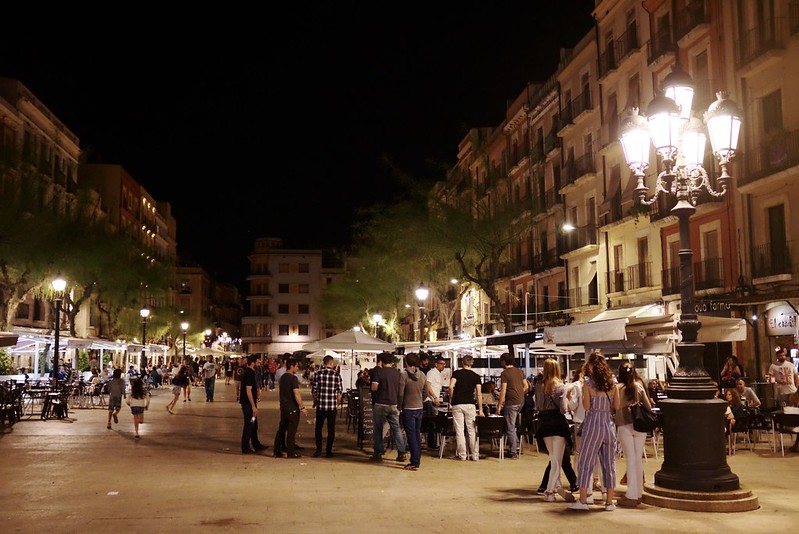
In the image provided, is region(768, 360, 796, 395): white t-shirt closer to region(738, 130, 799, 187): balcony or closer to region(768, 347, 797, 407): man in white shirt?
region(768, 347, 797, 407): man in white shirt

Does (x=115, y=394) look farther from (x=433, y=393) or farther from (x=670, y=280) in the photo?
(x=670, y=280)

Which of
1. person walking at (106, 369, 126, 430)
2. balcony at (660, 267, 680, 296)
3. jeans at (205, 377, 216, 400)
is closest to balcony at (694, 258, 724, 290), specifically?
balcony at (660, 267, 680, 296)

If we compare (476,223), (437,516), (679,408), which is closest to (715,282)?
(476,223)

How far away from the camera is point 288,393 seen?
14500 mm

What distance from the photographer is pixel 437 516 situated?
30.2ft

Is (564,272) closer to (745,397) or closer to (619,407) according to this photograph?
(745,397)

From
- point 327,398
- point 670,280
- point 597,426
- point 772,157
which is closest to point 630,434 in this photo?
point 597,426

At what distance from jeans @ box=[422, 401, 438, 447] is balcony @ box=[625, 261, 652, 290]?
17303 millimetres

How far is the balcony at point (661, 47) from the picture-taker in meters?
29.1

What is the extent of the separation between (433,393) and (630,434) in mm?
5347

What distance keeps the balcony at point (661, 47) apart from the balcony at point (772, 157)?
5942 mm

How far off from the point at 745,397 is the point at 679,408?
8.37m

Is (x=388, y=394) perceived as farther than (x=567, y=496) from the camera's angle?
Yes

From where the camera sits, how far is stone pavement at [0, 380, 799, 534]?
8.72 m
